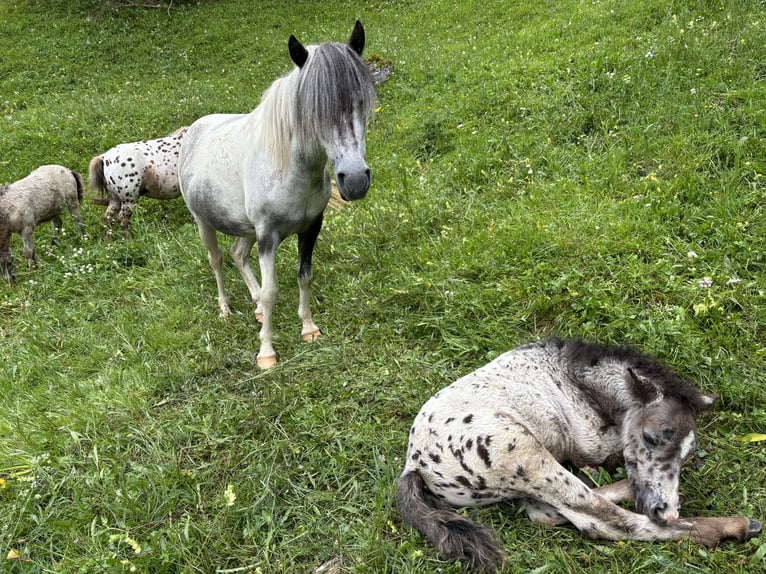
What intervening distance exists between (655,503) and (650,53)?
6.22 metres

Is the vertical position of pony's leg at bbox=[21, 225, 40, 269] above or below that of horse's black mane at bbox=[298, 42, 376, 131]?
below

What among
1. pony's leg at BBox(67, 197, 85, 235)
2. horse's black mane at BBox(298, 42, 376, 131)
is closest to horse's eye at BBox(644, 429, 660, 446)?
horse's black mane at BBox(298, 42, 376, 131)

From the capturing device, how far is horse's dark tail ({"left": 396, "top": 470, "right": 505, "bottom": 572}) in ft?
9.09

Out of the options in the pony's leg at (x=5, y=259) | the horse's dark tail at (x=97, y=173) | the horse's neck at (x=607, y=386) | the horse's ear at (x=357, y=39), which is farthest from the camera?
the horse's dark tail at (x=97, y=173)

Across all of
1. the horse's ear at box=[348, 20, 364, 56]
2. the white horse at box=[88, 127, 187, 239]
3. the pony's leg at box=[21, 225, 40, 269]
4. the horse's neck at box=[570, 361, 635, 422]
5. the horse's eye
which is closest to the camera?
the horse's eye

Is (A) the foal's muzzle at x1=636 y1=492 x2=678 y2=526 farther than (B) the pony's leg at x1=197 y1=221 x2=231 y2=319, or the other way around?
(B) the pony's leg at x1=197 y1=221 x2=231 y2=319

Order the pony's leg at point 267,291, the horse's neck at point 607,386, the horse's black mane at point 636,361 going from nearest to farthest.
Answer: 1. the horse's black mane at point 636,361
2. the horse's neck at point 607,386
3. the pony's leg at point 267,291

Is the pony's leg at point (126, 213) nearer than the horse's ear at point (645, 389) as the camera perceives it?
No

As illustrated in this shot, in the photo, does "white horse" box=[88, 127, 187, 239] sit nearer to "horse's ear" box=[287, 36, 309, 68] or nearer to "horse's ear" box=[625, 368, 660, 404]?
"horse's ear" box=[287, 36, 309, 68]

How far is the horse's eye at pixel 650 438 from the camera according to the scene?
9.75ft

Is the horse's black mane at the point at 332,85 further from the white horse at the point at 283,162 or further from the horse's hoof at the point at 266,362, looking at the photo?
the horse's hoof at the point at 266,362

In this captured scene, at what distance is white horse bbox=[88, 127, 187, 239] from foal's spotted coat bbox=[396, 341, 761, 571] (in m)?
6.63

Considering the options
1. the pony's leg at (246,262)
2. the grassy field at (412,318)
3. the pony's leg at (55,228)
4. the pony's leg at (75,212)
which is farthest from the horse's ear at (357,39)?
the pony's leg at (55,228)

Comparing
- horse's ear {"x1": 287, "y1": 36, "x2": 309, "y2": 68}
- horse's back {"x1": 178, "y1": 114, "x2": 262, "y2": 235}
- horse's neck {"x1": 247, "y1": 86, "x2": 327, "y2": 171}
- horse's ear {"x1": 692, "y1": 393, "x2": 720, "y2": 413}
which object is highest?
horse's ear {"x1": 287, "y1": 36, "x2": 309, "y2": 68}
